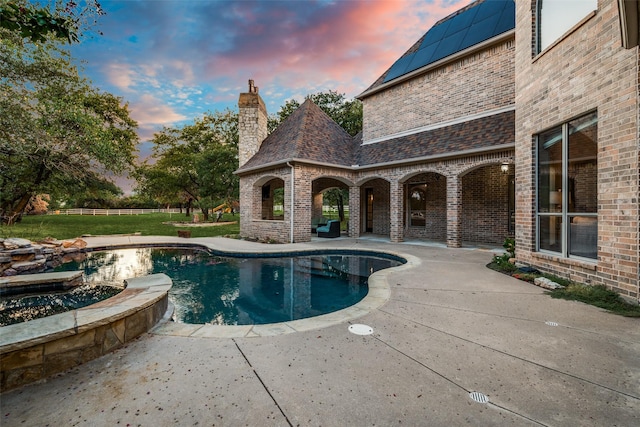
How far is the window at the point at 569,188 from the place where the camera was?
14.8 feet

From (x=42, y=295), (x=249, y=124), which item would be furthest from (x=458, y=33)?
(x=42, y=295)

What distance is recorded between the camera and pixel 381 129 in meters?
13.2

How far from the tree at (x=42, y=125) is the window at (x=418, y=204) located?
13437 millimetres

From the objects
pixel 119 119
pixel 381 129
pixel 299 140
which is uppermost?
pixel 119 119

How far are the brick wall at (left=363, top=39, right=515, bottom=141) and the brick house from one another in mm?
43

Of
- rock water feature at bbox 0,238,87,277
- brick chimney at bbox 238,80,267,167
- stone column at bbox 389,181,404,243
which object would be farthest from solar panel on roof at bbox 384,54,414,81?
rock water feature at bbox 0,238,87,277

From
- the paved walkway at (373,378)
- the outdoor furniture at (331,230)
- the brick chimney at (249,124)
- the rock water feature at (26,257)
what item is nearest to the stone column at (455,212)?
the outdoor furniture at (331,230)

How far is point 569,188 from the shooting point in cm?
496

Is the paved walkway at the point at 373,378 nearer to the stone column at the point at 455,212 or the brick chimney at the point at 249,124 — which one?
the stone column at the point at 455,212

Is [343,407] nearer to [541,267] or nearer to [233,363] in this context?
[233,363]

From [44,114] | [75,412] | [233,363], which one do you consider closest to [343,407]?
[233,363]

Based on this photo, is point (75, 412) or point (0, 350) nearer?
point (75, 412)

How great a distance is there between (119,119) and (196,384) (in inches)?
957

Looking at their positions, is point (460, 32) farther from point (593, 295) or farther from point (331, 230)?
point (593, 295)
